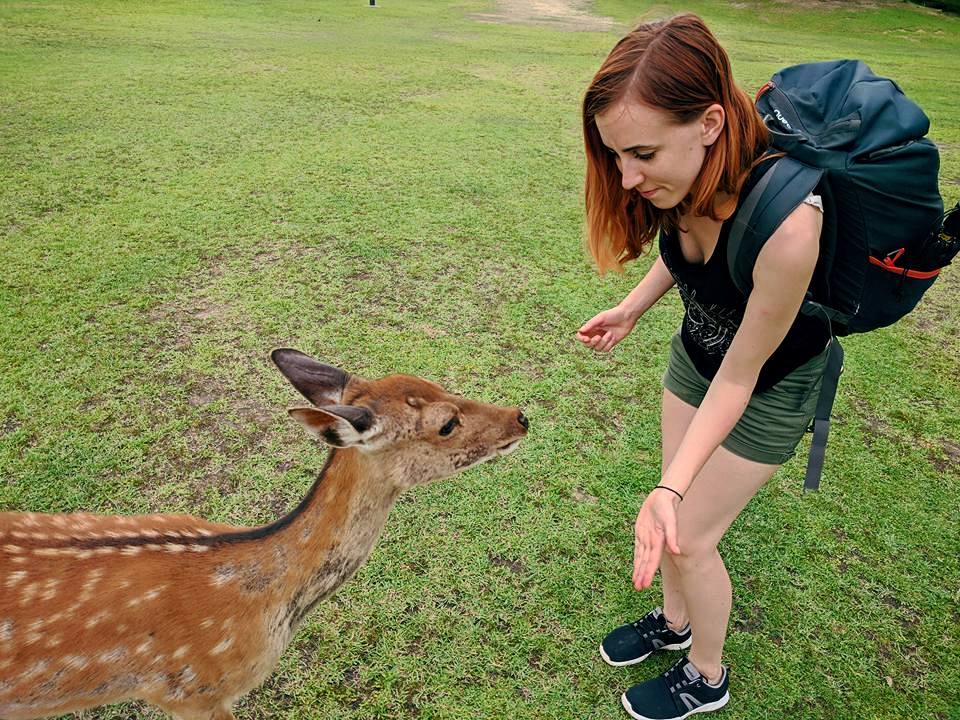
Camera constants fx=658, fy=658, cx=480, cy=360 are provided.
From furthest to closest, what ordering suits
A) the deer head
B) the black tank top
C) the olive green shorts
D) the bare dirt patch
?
the bare dirt patch
the deer head
the olive green shorts
the black tank top

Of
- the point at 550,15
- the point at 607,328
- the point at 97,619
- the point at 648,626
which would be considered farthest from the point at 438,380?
the point at 550,15

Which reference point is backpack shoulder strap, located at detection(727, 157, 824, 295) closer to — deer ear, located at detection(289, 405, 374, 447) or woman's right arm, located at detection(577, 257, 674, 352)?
woman's right arm, located at detection(577, 257, 674, 352)

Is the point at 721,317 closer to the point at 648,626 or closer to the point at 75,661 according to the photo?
the point at 648,626

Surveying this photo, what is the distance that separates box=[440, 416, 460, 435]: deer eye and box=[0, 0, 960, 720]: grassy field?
85cm

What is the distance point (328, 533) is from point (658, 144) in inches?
61.7

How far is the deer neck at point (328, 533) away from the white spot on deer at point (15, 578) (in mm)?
712

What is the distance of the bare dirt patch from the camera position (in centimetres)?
1964

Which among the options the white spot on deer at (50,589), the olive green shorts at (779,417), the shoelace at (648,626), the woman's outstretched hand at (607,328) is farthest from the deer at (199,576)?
the shoelace at (648,626)

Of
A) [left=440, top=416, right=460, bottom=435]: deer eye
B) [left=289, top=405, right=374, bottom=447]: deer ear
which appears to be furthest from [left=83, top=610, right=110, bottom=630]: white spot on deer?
[left=440, top=416, right=460, bottom=435]: deer eye

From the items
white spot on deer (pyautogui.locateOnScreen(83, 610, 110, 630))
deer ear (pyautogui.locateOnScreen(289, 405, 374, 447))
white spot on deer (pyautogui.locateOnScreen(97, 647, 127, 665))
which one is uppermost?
deer ear (pyautogui.locateOnScreen(289, 405, 374, 447))

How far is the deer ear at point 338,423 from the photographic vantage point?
2.01 metres

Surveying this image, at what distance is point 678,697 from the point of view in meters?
2.45

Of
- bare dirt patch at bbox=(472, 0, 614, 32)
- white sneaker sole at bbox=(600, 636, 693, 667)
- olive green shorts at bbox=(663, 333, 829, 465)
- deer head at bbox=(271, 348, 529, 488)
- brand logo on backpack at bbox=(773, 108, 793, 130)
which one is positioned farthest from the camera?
bare dirt patch at bbox=(472, 0, 614, 32)

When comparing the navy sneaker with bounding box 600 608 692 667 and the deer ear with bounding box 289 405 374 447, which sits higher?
the deer ear with bounding box 289 405 374 447
